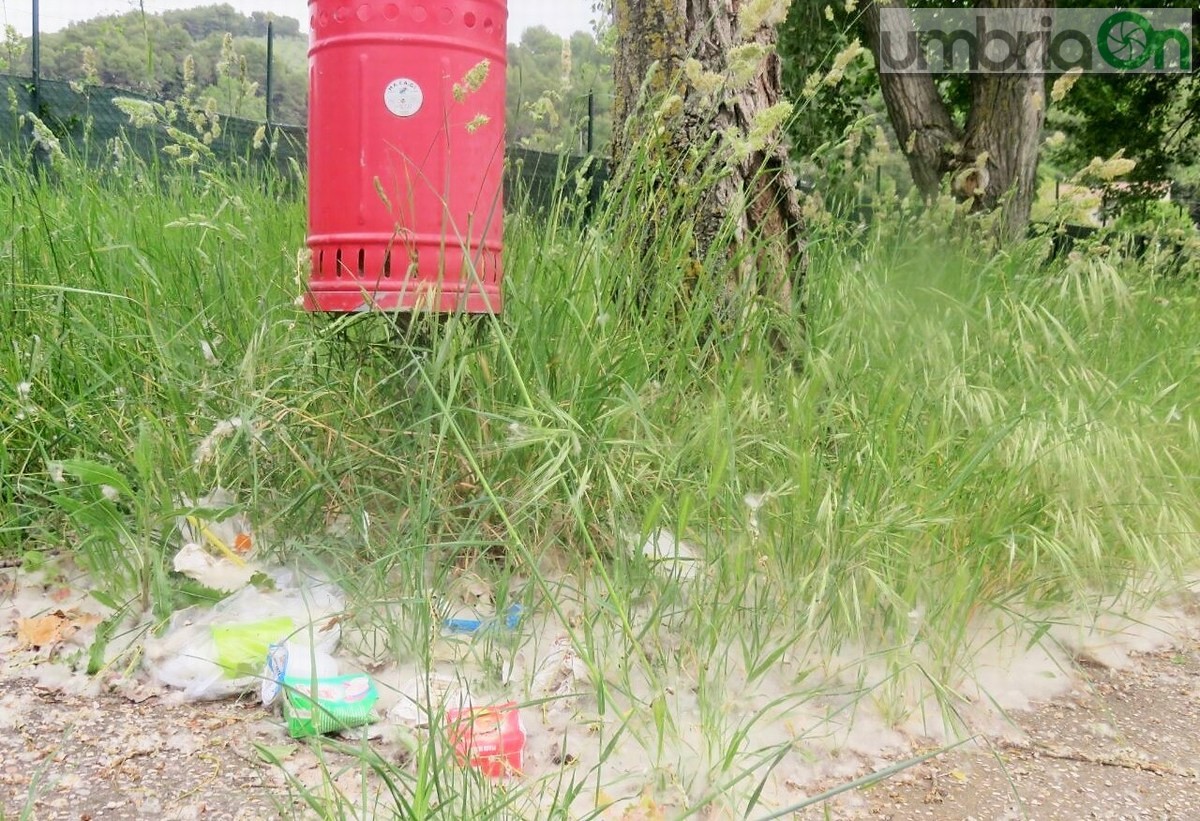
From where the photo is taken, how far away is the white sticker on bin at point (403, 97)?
1.92 metres

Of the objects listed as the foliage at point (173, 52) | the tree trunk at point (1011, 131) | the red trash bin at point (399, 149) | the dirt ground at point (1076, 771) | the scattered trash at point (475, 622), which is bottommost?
the dirt ground at point (1076, 771)

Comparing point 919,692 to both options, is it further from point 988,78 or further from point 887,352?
point 988,78

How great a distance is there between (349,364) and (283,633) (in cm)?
61

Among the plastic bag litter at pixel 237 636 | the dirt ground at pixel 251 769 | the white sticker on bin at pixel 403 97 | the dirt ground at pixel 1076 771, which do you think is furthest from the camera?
the white sticker on bin at pixel 403 97

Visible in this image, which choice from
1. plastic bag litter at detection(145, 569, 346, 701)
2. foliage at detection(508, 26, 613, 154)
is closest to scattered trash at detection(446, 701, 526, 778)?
plastic bag litter at detection(145, 569, 346, 701)

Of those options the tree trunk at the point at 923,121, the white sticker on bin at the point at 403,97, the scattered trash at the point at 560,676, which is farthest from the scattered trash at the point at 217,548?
the tree trunk at the point at 923,121

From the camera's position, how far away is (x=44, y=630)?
6.05 ft

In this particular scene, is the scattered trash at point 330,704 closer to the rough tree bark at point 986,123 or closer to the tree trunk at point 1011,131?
the rough tree bark at point 986,123

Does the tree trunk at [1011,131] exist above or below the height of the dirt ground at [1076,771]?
above

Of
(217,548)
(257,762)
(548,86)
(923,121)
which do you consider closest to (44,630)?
(217,548)

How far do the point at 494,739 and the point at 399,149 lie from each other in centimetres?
112

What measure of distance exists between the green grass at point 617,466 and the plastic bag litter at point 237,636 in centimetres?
6

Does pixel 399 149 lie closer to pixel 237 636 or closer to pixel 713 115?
pixel 237 636

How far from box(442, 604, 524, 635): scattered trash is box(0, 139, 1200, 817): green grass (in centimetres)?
4
